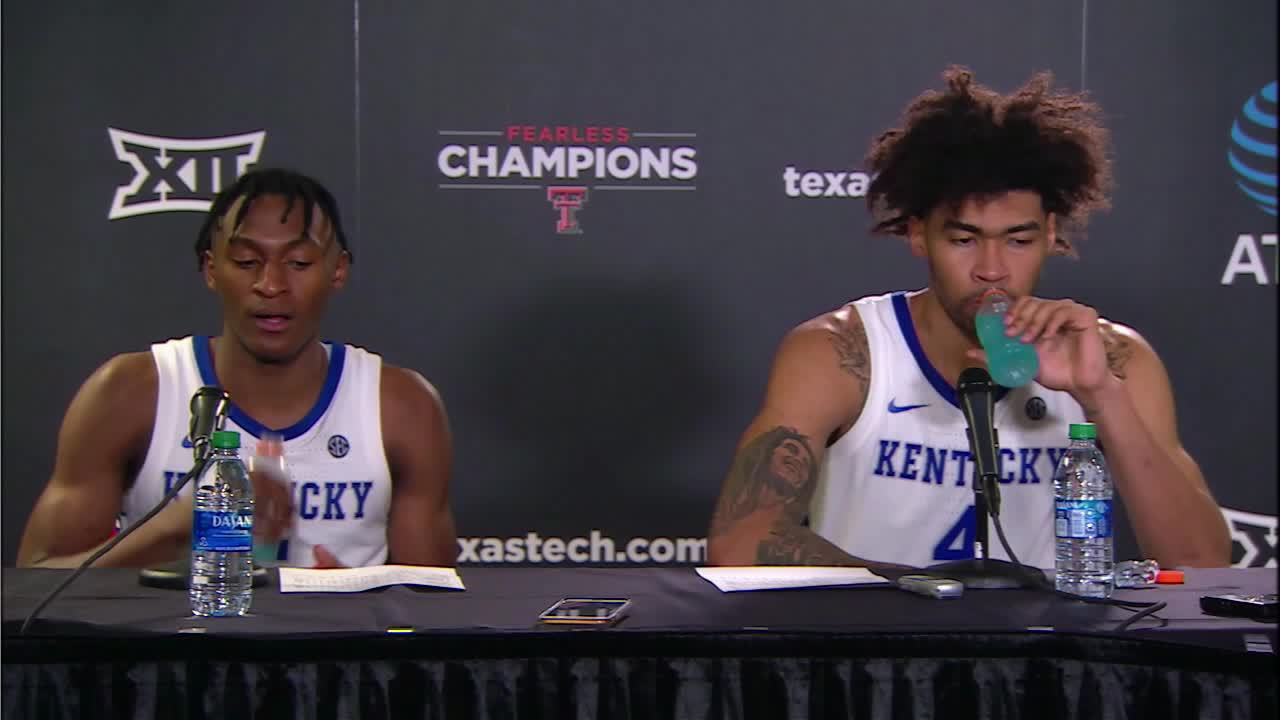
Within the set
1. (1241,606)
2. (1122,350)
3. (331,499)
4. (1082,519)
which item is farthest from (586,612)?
(1122,350)

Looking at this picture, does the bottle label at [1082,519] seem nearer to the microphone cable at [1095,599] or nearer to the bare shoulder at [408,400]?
the microphone cable at [1095,599]

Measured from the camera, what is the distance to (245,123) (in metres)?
3.16

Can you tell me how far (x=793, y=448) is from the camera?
2488mm

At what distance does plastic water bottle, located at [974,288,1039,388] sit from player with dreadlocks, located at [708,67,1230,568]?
0.03m

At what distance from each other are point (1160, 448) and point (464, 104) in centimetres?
171

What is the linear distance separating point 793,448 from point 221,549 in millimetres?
1117

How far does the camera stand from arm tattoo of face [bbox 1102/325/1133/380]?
2.66 metres

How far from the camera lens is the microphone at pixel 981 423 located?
5.95ft

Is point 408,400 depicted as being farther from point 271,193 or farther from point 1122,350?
point 1122,350

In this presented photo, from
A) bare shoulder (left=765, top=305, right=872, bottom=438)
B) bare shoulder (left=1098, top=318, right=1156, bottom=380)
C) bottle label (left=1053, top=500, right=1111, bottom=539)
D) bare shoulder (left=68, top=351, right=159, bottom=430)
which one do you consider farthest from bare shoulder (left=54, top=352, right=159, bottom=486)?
bare shoulder (left=1098, top=318, right=1156, bottom=380)

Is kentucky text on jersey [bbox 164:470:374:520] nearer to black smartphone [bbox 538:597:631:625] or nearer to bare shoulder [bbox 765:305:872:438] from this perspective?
bare shoulder [bbox 765:305:872:438]

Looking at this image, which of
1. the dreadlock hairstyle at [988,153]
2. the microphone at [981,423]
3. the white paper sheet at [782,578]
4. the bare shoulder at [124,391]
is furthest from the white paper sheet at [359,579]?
the dreadlock hairstyle at [988,153]

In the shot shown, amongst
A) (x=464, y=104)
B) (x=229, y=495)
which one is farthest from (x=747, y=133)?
(x=229, y=495)

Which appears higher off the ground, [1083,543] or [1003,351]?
[1003,351]
